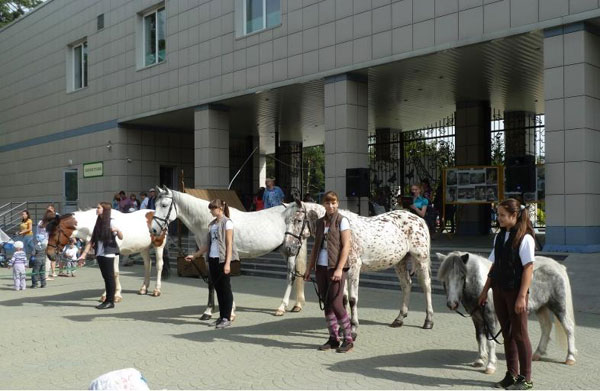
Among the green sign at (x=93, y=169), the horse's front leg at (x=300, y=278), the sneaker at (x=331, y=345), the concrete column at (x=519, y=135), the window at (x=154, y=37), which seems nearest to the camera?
the sneaker at (x=331, y=345)

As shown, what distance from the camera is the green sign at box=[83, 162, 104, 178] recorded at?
1020 inches

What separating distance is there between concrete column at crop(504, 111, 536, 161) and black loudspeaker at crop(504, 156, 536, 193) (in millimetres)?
7293

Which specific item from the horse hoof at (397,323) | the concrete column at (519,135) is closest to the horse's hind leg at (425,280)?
the horse hoof at (397,323)

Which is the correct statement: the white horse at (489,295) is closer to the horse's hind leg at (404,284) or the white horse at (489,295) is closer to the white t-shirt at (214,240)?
the horse's hind leg at (404,284)

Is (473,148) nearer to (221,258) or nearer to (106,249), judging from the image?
(106,249)

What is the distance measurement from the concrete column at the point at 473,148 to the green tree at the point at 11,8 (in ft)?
114

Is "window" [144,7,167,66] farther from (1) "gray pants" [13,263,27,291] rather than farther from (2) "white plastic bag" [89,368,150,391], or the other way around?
(2) "white plastic bag" [89,368,150,391]

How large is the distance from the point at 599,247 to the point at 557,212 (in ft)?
3.39

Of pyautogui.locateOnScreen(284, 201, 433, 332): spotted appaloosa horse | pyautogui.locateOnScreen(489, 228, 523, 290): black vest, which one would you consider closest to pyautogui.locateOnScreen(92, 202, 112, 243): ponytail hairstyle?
pyautogui.locateOnScreen(284, 201, 433, 332): spotted appaloosa horse

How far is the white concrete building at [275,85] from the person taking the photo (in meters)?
12.2

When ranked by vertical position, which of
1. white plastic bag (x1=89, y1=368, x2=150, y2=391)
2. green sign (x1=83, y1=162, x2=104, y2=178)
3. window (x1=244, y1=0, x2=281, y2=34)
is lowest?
white plastic bag (x1=89, y1=368, x2=150, y2=391)

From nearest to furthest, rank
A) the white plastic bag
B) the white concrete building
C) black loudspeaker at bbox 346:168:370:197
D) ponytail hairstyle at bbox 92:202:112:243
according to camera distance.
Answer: the white plastic bag
ponytail hairstyle at bbox 92:202:112:243
the white concrete building
black loudspeaker at bbox 346:168:370:197

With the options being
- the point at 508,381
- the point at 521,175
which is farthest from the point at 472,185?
the point at 508,381

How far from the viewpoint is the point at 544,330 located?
261 inches
